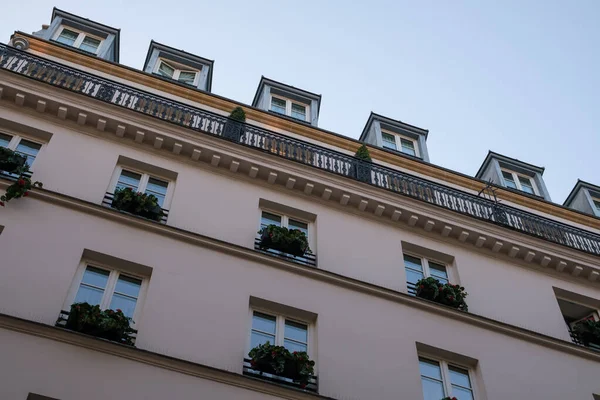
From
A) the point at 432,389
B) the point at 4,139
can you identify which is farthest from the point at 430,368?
the point at 4,139

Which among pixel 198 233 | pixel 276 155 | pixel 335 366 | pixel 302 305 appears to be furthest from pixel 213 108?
pixel 335 366

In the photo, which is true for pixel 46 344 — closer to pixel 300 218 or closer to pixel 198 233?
pixel 198 233

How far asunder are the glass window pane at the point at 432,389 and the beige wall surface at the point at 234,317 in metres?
0.34

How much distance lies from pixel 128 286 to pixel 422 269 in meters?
6.34

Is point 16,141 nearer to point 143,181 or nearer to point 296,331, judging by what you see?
point 143,181

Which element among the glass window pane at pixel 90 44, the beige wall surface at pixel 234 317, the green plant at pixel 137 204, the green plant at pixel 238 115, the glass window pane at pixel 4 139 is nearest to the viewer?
the beige wall surface at pixel 234 317

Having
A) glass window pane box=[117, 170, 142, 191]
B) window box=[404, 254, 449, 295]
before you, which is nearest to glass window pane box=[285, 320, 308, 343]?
window box=[404, 254, 449, 295]

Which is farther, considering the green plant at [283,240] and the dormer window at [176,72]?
the dormer window at [176,72]

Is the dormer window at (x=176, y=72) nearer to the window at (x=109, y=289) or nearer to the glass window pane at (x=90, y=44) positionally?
the glass window pane at (x=90, y=44)

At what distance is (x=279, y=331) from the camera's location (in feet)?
41.8

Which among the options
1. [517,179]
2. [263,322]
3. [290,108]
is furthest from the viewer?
[517,179]

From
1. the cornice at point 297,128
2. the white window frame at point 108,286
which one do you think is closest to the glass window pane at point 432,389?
the white window frame at point 108,286

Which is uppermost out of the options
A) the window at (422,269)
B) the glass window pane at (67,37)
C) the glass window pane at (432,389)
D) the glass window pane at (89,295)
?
the glass window pane at (67,37)

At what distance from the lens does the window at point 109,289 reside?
12.0 meters
